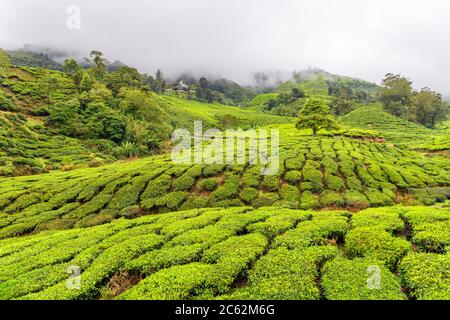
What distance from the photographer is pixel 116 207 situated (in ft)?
73.4

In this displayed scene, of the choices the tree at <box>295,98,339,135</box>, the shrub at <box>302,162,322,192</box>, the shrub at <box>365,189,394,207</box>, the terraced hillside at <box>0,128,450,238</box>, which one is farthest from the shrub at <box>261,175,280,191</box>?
the tree at <box>295,98,339,135</box>

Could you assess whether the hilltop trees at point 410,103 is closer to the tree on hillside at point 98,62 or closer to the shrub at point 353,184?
the shrub at point 353,184

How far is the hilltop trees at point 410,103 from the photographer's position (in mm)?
105375

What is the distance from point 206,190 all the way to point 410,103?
123 metres

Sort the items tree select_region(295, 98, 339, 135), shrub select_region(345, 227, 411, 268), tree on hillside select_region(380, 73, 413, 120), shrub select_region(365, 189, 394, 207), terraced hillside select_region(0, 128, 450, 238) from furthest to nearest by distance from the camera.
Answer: tree on hillside select_region(380, 73, 413, 120) → tree select_region(295, 98, 339, 135) → shrub select_region(365, 189, 394, 207) → terraced hillside select_region(0, 128, 450, 238) → shrub select_region(345, 227, 411, 268)

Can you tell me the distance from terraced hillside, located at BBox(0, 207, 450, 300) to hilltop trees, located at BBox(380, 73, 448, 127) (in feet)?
369

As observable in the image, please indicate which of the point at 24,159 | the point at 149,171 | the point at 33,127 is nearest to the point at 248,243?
the point at 149,171

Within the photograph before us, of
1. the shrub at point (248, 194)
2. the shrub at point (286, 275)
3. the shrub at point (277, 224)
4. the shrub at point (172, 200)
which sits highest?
the shrub at point (277, 224)

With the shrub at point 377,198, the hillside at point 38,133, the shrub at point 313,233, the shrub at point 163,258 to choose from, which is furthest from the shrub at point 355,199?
the hillside at point 38,133

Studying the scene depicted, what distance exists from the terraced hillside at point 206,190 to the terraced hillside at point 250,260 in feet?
21.4

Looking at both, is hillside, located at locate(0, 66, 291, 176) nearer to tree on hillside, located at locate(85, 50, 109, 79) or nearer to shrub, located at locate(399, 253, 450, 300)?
tree on hillside, located at locate(85, 50, 109, 79)

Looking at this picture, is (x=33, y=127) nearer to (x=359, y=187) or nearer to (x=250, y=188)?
(x=250, y=188)

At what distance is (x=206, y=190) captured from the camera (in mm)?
24500

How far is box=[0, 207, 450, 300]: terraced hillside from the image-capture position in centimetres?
883
